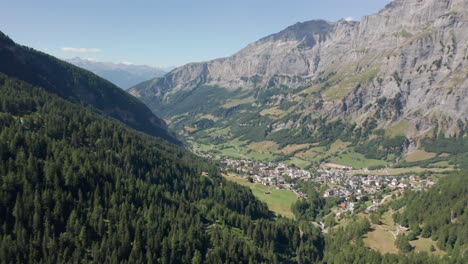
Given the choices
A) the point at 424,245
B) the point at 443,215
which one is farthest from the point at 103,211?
the point at 443,215

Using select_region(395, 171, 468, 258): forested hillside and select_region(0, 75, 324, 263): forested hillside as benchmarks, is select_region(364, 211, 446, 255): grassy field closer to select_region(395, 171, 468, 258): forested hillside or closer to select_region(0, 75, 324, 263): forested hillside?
select_region(395, 171, 468, 258): forested hillside

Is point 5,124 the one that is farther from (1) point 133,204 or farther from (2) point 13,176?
(1) point 133,204

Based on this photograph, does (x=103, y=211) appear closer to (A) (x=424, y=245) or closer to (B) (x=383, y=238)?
(B) (x=383, y=238)

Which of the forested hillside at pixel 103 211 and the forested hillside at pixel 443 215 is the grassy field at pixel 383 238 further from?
the forested hillside at pixel 103 211

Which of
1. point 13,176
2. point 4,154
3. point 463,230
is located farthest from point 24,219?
point 463,230

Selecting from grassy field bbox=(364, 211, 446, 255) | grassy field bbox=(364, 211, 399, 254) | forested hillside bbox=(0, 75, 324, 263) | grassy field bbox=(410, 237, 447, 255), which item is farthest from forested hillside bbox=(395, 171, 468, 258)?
forested hillside bbox=(0, 75, 324, 263)

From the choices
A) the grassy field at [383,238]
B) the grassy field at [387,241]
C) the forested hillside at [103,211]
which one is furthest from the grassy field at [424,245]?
the forested hillside at [103,211]

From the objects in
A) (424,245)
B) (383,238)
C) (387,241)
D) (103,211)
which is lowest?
(387,241)

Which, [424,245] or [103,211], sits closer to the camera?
[103,211]
